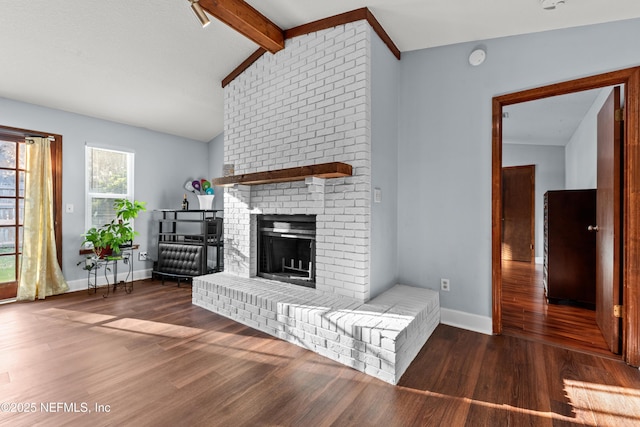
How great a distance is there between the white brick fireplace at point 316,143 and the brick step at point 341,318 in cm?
25

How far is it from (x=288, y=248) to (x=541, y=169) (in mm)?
5849

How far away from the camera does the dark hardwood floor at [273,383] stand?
5.46 feet

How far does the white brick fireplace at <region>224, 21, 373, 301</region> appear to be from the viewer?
2709mm

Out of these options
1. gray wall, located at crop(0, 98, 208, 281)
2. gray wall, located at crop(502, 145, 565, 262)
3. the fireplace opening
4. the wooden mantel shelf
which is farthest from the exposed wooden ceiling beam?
gray wall, located at crop(502, 145, 565, 262)

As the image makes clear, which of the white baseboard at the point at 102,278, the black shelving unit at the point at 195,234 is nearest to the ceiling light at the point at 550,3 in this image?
the black shelving unit at the point at 195,234

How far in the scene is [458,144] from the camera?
2949 millimetres

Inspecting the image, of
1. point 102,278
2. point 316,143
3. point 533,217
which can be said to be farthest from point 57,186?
point 533,217

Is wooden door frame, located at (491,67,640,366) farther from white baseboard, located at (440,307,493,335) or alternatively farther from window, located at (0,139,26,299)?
window, located at (0,139,26,299)

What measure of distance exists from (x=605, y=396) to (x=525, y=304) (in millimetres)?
1829

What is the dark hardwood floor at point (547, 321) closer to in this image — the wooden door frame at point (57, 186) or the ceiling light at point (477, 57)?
the ceiling light at point (477, 57)

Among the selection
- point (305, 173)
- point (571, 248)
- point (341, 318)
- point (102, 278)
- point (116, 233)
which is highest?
point (305, 173)

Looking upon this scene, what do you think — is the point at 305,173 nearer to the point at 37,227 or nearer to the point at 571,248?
the point at 571,248

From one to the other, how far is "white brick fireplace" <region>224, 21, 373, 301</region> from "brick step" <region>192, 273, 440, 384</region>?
246 millimetres

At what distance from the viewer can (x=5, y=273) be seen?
12.3 ft
